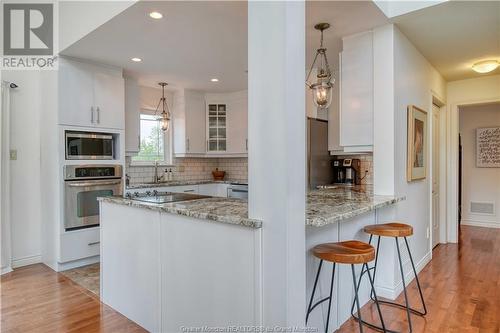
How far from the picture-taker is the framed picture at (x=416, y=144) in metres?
3.13

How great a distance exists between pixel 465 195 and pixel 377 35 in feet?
15.4

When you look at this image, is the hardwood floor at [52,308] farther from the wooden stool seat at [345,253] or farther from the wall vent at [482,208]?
the wall vent at [482,208]

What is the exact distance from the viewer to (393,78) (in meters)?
2.79

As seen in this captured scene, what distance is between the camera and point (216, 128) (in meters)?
5.54

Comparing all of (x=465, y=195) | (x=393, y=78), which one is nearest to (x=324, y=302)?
(x=393, y=78)

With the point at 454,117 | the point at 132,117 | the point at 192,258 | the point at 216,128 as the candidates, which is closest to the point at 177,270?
the point at 192,258

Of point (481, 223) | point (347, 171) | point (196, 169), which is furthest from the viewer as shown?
point (481, 223)

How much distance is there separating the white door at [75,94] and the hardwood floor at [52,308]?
5.61ft

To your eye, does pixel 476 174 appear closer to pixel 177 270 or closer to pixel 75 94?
pixel 177 270

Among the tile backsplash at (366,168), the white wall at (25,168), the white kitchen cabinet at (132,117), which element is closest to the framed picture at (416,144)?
the tile backsplash at (366,168)

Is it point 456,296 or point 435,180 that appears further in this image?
point 435,180

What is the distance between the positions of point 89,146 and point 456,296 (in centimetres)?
409

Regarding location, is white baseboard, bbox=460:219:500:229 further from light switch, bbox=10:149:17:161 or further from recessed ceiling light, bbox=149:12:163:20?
light switch, bbox=10:149:17:161

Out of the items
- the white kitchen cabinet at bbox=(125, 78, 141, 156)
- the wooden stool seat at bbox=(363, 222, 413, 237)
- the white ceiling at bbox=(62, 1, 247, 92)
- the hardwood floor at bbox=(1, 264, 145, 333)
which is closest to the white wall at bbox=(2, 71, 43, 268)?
the hardwood floor at bbox=(1, 264, 145, 333)
